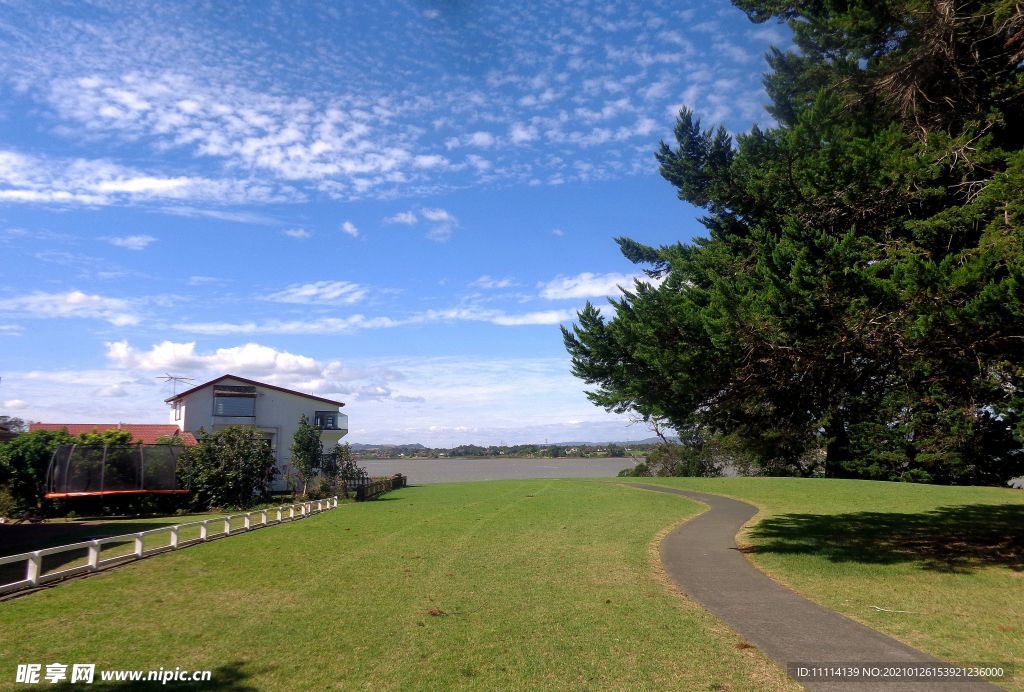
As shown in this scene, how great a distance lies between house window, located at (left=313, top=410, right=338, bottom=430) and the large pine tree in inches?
1702

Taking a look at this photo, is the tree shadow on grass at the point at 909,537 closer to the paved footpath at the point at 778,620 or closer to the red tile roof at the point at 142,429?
the paved footpath at the point at 778,620

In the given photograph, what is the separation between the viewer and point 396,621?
9008 mm

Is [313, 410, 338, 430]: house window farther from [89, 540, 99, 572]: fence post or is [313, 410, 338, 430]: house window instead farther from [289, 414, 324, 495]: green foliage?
[89, 540, 99, 572]: fence post

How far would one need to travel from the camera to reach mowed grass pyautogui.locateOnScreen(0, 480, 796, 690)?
22.4 feet

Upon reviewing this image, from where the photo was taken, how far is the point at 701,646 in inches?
301

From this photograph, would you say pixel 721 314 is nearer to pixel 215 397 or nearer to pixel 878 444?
pixel 878 444

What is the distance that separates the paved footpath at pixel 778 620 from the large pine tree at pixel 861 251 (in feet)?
11.0

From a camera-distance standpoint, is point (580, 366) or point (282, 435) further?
point (282, 435)

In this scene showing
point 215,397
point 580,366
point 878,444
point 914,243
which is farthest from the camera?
point 215,397

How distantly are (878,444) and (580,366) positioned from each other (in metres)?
37.7

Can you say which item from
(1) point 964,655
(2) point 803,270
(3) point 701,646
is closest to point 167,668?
(3) point 701,646

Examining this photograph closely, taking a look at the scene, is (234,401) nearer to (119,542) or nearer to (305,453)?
(305,453)

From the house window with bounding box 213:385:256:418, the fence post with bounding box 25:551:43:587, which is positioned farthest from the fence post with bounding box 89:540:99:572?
the house window with bounding box 213:385:256:418

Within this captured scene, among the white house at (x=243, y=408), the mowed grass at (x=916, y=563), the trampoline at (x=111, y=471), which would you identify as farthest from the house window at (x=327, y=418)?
the mowed grass at (x=916, y=563)
